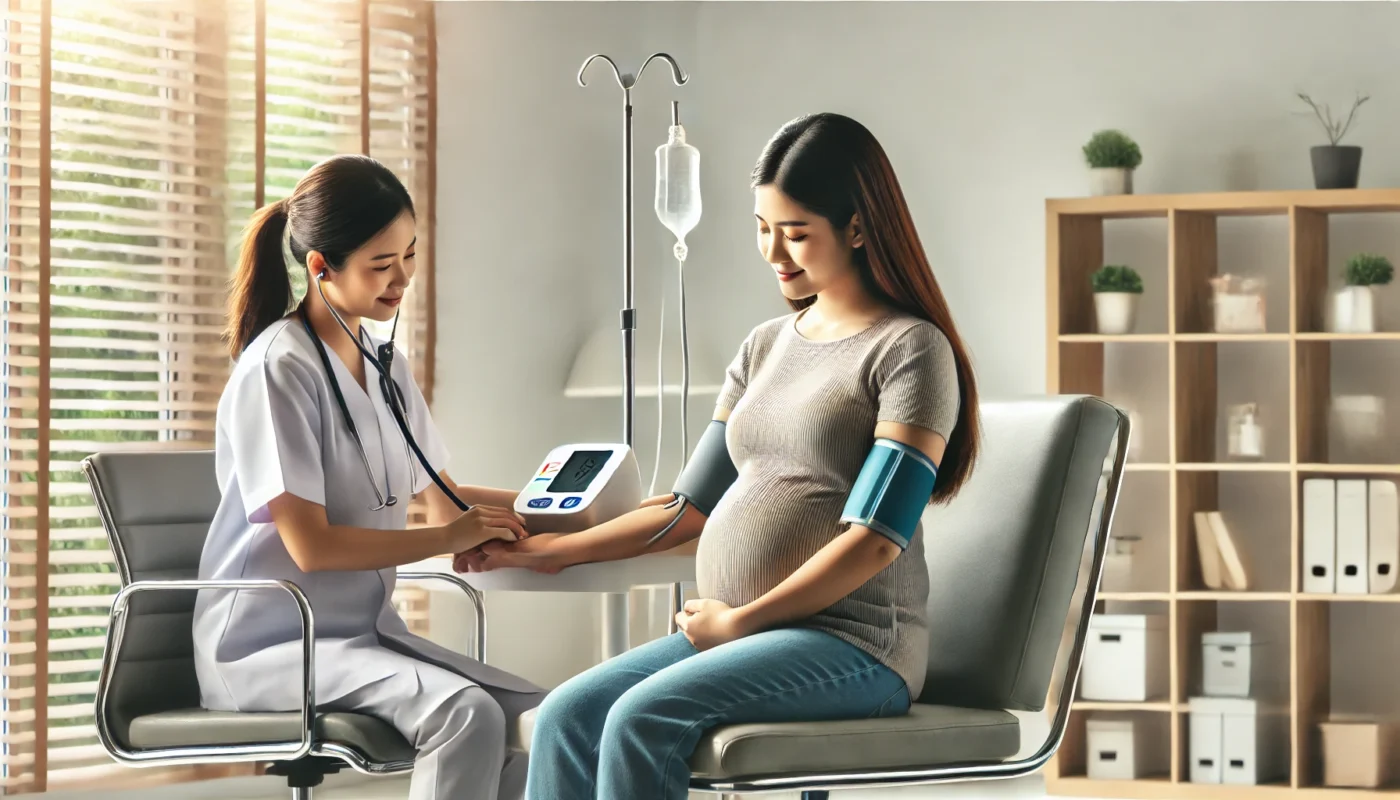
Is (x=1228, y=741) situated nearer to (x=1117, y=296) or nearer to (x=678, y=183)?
(x=1117, y=296)

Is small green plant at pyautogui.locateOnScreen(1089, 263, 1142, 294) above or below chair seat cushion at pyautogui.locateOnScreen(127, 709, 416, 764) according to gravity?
above

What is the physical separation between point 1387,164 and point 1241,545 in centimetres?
108

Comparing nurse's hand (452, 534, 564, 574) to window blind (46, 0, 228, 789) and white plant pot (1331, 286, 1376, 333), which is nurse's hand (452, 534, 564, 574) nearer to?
window blind (46, 0, 228, 789)

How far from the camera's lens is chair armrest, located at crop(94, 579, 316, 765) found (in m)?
1.83

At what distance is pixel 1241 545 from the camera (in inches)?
150

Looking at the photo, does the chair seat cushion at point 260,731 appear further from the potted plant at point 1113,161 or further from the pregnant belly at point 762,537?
the potted plant at point 1113,161

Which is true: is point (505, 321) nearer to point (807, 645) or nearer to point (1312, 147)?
point (1312, 147)

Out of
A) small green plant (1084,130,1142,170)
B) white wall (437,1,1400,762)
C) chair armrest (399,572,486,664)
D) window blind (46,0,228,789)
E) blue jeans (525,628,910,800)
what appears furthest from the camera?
white wall (437,1,1400,762)

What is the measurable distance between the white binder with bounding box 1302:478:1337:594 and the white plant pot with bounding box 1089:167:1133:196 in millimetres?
884

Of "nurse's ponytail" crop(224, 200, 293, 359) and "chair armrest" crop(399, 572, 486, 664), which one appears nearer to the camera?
"nurse's ponytail" crop(224, 200, 293, 359)

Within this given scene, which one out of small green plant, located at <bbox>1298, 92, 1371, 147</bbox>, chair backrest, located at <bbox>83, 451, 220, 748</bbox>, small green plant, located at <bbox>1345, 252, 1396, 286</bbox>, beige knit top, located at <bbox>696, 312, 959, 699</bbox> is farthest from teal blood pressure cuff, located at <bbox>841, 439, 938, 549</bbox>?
small green plant, located at <bbox>1298, 92, 1371, 147</bbox>

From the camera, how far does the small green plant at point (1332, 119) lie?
12.7 ft

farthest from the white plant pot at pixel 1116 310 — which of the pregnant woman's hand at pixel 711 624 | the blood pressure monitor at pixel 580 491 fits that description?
the pregnant woman's hand at pixel 711 624

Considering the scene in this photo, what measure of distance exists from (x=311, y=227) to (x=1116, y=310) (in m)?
2.44
